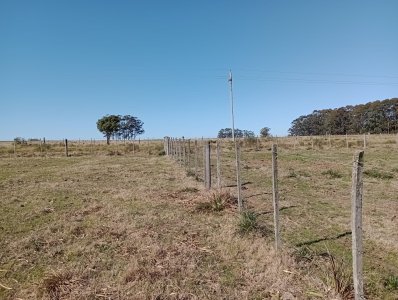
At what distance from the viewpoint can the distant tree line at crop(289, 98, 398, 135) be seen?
109375 millimetres

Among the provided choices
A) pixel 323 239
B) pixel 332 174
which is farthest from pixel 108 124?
pixel 323 239

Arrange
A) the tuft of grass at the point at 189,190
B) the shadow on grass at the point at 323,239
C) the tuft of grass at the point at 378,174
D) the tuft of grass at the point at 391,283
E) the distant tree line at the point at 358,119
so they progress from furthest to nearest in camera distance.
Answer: the distant tree line at the point at 358,119 < the tuft of grass at the point at 378,174 < the tuft of grass at the point at 189,190 < the shadow on grass at the point at 323,239 < the tuft of grass at the point at 391,283

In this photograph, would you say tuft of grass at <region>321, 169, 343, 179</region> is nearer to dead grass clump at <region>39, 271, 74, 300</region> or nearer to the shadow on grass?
the shadow on grass

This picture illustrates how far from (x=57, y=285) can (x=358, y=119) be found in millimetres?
123785

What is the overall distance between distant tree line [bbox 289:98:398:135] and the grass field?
10422 centimetres

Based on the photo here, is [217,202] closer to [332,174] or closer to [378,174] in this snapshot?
[332,174]

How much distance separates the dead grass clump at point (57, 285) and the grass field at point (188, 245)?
0.01m

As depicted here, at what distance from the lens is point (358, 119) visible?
116812 millimetres

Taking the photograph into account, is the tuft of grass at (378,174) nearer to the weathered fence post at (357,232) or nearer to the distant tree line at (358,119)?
the weathered fence post at (357,232)

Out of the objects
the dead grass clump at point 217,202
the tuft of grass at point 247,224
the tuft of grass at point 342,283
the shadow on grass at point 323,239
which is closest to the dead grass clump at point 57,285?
the tuft of grass at point 247,224

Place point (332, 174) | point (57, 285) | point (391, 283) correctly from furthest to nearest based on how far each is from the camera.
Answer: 1. point (332, 174)
2. point (57, 285)
3. point (391, 283)

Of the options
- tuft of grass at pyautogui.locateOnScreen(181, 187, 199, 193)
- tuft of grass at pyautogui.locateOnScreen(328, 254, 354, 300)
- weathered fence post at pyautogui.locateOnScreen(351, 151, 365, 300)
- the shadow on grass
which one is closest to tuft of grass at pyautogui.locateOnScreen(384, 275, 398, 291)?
tuft of grass at pyautogui.locateOnScreen(328, 254, 354, 300)

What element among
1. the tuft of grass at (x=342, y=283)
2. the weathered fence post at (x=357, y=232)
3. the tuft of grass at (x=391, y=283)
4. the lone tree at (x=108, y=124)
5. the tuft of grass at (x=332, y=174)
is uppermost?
the lone tree at (x=108, y=124)

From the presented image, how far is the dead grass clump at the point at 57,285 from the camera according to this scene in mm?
4332
